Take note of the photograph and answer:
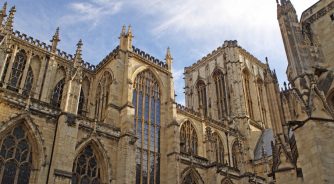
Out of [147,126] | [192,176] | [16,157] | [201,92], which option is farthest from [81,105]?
[201,92]

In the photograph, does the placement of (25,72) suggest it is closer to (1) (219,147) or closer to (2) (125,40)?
(2) (125,40)

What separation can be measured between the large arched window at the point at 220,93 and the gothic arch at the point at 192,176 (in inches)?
592

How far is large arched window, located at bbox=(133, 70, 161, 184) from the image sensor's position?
20.8 meters

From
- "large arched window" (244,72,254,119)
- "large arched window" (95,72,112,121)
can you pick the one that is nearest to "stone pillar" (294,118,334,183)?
"large arched window" (95,72,112,121)

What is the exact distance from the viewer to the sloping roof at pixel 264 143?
108 ft

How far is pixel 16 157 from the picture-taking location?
15188mm

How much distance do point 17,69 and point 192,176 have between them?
13299mm

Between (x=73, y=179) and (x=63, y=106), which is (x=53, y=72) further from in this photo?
(x=73, y=179)

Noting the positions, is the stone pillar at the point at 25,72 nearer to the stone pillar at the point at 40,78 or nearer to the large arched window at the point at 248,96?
the stone pillar at the point at 40,78

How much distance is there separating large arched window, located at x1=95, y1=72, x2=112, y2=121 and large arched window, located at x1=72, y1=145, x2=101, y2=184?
4961mm

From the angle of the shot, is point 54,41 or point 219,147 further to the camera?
point 219,147

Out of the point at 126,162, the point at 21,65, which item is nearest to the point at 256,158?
the point at 126,162

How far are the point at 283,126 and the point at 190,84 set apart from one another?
30281 millimetres

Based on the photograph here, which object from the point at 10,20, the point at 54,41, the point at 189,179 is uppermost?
the point at 54,41
